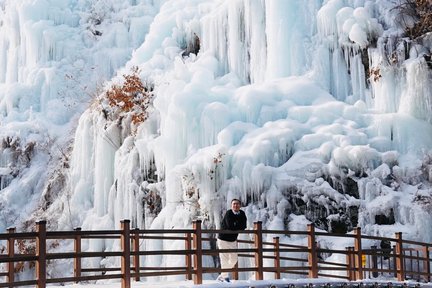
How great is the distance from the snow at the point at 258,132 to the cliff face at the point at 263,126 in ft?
0.13

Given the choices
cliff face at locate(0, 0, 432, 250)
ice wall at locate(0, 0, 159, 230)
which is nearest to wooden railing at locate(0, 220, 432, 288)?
cliff face at locate(0, 0, 432, 250)

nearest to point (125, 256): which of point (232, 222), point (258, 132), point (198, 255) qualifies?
point (198, 255)

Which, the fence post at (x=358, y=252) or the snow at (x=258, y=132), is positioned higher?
the snow at (x=258, y=132)

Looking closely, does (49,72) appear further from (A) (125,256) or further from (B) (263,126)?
(A) (125,256)

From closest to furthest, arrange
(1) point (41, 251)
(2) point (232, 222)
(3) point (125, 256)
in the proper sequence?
(1) point (41, 251), (3) point (125, 256), (2) point (232, 222)

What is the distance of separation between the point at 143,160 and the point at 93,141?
4.29 m

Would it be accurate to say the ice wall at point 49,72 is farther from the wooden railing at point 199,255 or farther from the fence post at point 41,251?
the fence post at point 41,251

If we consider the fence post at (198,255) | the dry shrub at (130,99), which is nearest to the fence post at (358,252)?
the fence post at (198,255)

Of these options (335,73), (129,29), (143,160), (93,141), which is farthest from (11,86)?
(335,73)

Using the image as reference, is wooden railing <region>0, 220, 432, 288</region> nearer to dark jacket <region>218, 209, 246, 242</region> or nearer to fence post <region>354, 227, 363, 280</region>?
fence post <region>354, 227, 363, 280</region>

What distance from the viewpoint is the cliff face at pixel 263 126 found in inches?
977

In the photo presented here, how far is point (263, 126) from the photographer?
26859 millimetres

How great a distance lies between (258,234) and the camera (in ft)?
57.6

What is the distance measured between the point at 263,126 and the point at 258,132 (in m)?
0.49
